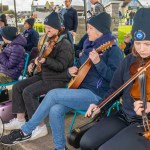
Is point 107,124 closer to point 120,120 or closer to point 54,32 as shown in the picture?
point 120,120

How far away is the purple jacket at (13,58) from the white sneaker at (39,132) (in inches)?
38.6

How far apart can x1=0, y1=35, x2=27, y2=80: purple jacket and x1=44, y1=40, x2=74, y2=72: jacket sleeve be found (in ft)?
2.52

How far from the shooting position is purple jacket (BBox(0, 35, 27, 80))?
3.93 m

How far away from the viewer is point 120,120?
2.37 meters

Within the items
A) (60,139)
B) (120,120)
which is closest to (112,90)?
(120,120)

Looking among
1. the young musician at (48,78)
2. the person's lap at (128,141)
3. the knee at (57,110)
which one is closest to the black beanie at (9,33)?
the young musician at (48,78)

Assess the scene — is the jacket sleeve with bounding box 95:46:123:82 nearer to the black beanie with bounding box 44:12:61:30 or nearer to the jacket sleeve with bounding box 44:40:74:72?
the jacket sleeve with bounding box 44:40:74:72

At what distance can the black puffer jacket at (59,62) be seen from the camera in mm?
3357

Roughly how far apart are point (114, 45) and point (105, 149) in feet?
3.87

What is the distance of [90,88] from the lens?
9.51 feet

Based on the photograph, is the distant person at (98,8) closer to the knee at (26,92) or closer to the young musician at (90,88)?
the young musician at (90,88)

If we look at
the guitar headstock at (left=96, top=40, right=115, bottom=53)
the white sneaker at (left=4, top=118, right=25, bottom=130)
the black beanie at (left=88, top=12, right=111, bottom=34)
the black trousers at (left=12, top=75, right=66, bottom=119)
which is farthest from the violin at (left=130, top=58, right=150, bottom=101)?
the white sneaker at (left=4, top=118, right=25, bottom=130)

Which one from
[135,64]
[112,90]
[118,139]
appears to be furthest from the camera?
[112,90]

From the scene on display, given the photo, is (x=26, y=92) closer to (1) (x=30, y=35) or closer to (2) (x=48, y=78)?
(2) (x=48, y=78)
